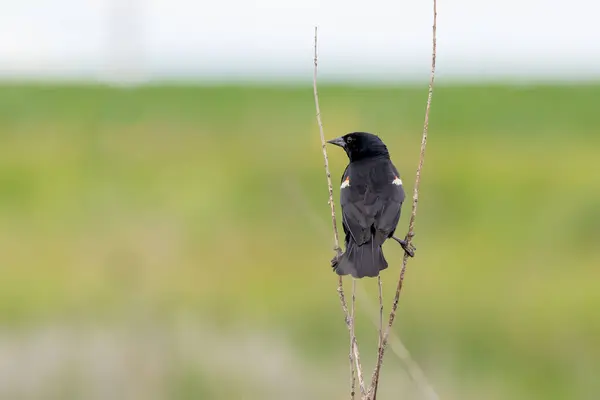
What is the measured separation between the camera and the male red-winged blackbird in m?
3.33

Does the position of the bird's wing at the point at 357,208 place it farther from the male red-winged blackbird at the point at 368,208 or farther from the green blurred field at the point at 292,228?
the green blurred field at the point at 292,228

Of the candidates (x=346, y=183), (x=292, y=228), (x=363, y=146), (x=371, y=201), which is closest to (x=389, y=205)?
(x=371, y=201)

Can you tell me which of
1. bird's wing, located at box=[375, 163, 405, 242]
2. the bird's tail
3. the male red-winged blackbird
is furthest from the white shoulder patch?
the bird's tail

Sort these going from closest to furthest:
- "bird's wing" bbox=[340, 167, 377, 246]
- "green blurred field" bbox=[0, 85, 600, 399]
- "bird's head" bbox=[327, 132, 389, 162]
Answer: "bird's wing" bbox=[340, 167, 377, 246] → "bird's head" bbox=[327, 132, 389, 162] → "green blurred field" bbox=[0, 85, 600, 399]

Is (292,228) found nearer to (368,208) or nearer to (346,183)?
(346,183)

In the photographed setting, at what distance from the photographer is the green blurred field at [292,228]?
26.1 ft

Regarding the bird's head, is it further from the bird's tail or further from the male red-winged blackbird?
the bird's tail

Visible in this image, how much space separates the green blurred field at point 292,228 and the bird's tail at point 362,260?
0.61 ft

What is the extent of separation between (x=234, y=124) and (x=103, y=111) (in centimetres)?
220

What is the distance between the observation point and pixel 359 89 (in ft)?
67.5

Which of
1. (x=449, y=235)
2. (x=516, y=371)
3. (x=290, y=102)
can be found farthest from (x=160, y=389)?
(x=290, y=102)

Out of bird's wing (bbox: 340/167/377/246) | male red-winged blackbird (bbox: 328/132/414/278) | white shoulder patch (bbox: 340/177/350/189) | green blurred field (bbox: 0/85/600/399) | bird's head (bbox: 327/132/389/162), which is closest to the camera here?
male red-winged blackbird (bbox: 328/132/414/278)

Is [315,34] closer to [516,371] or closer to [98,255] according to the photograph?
[516,371]

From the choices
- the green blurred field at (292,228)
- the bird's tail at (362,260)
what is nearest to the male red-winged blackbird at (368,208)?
the bird's tail at (362,260)
